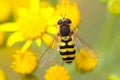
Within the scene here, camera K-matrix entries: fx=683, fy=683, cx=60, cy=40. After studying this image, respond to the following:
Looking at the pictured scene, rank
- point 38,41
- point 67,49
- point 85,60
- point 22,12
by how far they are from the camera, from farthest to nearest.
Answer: point 22,12, point 38,41, point 85,60, point 67,49

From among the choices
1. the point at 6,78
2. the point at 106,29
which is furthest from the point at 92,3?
the point at 6,78

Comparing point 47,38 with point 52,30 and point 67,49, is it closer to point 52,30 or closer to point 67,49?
point 52,30

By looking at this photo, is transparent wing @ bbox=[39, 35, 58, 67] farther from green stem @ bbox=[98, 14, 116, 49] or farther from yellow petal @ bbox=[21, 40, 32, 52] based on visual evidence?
green stem @ bbox=[98, 14, 116, 49]

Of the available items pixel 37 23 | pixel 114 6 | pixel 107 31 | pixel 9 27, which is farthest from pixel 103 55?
pixel 9 27

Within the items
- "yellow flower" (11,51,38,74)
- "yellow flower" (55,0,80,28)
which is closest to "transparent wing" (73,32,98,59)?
Answer: "yellow flower" (55,0,80,28)

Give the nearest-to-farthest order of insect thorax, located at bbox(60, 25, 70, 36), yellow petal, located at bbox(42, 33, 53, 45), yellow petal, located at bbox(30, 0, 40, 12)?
insect thorax, located at bbox(60, 25, 70, 36), yellow petal, located at bbox(42, 33, 53, 45), yellow petal, located at bbox(30, 0, 40, 12)

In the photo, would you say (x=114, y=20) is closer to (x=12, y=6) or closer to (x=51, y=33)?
(x=51, y=33)
